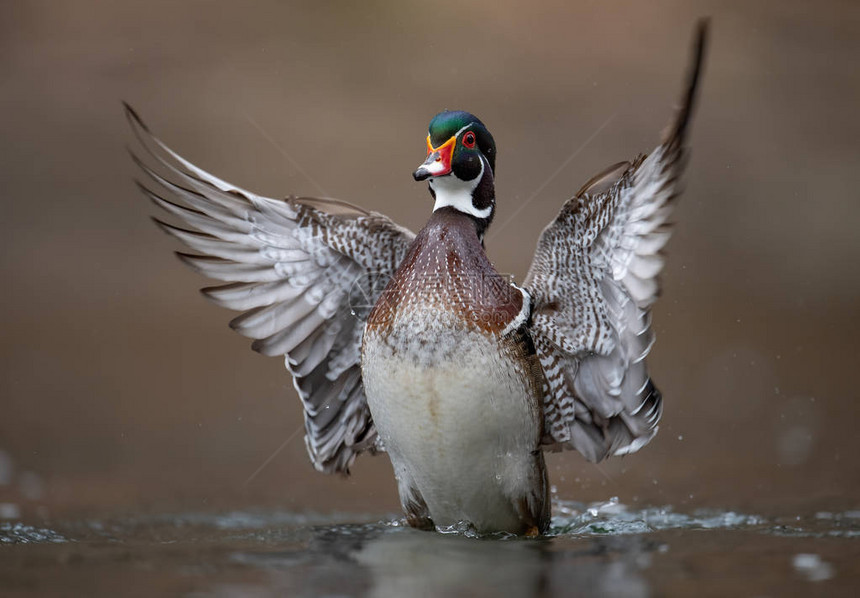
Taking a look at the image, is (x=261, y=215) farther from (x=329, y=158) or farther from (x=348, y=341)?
(x=329, y=158)

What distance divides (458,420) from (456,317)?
340mm

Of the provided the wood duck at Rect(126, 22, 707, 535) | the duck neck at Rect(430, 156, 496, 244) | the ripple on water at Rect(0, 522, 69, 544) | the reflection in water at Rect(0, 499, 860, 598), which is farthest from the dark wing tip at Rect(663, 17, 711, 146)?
the ripple on water at Rect(0, 522, 69, 544)

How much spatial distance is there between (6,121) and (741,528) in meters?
7.10

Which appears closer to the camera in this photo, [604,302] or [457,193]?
[604,302]

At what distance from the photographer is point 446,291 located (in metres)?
3.96

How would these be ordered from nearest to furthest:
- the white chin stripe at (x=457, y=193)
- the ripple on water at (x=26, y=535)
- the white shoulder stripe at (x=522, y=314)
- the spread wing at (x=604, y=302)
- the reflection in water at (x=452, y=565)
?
the reflection in water at (x=452, y=565) → the spread wing at (x=604, y=302) → the white shoulder stripe at (x=522, y=314) → the ripple on water at (x=26, y=535) → the white chin stripe at (x=457, y=193)

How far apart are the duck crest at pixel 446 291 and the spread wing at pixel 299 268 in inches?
12.1

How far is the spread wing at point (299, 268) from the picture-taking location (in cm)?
432

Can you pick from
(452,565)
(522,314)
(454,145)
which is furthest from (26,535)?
(454,145)

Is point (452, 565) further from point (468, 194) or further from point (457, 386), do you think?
point (468, 194)

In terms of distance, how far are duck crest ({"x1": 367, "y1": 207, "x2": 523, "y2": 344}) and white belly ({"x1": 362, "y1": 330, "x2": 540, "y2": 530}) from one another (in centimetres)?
Answer: 6

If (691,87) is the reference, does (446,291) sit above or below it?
below

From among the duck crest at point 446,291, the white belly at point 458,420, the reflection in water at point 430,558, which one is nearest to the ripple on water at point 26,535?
the reflection in water at point 430,558

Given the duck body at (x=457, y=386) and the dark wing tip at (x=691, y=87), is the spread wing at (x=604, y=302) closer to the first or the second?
the dark wing tip at (x=691, y=87)
